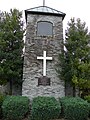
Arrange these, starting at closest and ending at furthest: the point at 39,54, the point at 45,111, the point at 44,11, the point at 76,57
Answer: the point at 45,111 → the point at 76,57 → the point at 39,54 → the point at 44,11

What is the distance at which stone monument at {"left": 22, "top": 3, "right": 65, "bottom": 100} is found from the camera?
11703mm

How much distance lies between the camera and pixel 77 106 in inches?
359

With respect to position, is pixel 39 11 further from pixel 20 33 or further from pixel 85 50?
pixel 85 50

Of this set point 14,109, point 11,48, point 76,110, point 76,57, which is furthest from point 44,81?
point 76,110

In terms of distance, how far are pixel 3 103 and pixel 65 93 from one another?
4.26 meters

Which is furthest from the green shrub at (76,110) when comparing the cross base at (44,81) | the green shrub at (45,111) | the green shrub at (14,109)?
the cross base at (44,81)

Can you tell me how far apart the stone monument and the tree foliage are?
0.43 meters

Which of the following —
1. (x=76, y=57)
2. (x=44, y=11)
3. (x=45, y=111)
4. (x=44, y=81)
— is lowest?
(x=45, y=111)

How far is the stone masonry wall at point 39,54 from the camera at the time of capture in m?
11.7

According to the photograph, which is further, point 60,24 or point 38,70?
point 60,24

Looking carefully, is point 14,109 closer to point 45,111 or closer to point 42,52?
point 45,111

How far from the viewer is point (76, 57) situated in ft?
37.9

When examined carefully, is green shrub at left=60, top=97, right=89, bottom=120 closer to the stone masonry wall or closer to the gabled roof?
the stone masonry wall

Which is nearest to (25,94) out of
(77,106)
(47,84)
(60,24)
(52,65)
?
(47,84)
